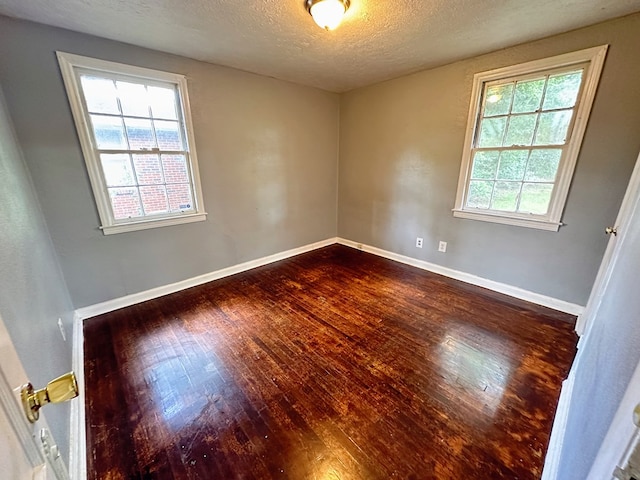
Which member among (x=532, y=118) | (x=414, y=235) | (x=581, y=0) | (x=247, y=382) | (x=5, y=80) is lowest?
(x=247, y=382)

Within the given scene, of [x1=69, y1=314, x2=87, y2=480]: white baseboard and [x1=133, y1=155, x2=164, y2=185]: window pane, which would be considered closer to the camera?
[x1=69, y1=314, x2=87, y2=480]: white baseboard

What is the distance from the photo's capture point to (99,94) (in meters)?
2.19

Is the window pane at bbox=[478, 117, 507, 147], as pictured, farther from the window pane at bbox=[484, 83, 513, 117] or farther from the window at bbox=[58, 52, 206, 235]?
the window at bbox=[58, 52, 206, 235]

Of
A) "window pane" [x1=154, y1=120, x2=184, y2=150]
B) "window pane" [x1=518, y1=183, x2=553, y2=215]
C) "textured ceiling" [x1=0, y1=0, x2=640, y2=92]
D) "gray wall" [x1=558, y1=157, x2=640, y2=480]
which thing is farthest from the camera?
"window pane" [x1=154, y1=120, x2=184, y2=150]

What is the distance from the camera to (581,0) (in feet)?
5.46

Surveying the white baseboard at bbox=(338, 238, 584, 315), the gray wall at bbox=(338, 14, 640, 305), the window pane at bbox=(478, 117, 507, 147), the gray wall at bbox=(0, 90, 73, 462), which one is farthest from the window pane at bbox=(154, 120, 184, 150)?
the window pane at bbox=(478, 117, 507, 147)

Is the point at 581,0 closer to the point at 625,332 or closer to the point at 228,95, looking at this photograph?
the point at 625,332

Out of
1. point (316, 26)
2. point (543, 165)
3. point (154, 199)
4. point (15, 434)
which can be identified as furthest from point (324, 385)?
point (543, 165)

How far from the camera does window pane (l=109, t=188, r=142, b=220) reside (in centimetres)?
239

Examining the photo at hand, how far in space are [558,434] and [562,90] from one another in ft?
8.35

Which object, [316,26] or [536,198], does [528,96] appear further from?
[316,26]

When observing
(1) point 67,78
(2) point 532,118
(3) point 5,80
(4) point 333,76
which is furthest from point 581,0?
(3) point 5,80

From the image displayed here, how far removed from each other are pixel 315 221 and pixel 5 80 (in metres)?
3.23

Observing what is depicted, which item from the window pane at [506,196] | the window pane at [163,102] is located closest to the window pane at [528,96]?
the window pane at [506,196]
